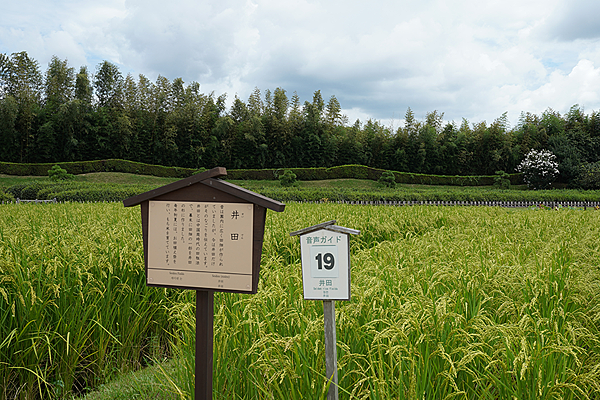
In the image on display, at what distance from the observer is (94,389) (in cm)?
275

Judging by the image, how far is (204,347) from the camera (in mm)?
1754

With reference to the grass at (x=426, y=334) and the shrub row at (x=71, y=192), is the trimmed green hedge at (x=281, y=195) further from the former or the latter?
the grass at (x=426, y=334)

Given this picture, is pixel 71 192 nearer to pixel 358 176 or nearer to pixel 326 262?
pixel 326 262

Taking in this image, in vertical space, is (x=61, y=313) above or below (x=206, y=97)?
below

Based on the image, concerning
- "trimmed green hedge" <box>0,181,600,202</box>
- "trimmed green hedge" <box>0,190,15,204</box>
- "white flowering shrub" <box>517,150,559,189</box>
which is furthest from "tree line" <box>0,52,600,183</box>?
"trimmed green hedge" <box>0,190,15,204</box>

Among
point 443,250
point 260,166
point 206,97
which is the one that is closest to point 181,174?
point 260,166

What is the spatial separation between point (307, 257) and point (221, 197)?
52cm

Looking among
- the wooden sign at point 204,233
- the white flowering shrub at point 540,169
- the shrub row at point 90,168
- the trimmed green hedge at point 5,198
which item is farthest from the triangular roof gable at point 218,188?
the white flowering shrub at point 540,169

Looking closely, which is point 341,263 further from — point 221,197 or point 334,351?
point 221,197

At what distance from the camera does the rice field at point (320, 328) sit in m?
1.64

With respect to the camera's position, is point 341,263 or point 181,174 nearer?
point 341,263

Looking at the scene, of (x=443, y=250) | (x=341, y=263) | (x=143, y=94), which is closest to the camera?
(x=341, y=263)

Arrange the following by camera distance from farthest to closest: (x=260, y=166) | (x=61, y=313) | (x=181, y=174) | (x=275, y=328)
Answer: (x=260, y=166) < (x=181, y=174) < (x=61, y=313) < (x=275, y=328)

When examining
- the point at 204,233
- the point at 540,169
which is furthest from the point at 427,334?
the point at 540,169
